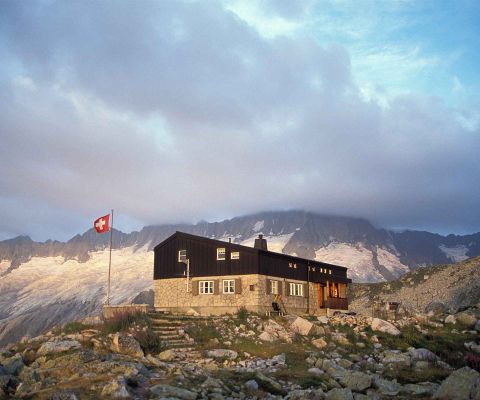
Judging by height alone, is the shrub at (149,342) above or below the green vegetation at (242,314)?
below

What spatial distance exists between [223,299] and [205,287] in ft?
6.77

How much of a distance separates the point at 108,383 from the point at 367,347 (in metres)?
16.0

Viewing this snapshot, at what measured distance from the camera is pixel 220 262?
1618 inches

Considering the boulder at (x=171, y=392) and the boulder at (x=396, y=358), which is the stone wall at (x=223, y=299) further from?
the boulder at (x=171, y=392)

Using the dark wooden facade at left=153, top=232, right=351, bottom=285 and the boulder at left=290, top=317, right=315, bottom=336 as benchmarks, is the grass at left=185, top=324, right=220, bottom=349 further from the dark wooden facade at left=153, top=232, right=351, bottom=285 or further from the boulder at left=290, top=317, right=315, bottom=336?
the dark wooden facade at left=153, top=232, right=351, bottom=285

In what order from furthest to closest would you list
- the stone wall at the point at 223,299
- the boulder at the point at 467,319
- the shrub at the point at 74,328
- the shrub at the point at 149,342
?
the stone wall at the point at 223,299
the boulder at the point at 467,319
the shrub at the point at 74,328
the shrub at the point at 149,342

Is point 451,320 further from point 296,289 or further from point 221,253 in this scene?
point 221,253

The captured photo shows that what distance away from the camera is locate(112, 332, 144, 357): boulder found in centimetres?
2208

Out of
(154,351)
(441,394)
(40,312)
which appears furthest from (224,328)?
(40,312)

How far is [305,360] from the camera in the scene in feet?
74.6

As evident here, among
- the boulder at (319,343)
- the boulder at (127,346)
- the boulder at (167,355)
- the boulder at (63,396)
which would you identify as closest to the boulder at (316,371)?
the boulder at (319,343)

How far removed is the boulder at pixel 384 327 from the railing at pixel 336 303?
1590 cm

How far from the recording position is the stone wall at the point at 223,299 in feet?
128

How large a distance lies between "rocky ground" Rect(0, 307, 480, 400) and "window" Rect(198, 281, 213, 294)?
6013 millimetres
